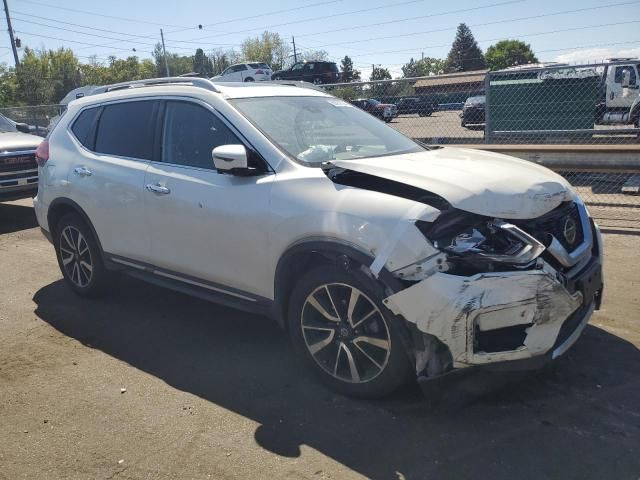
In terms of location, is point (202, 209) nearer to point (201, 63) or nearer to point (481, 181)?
point (481, 181)

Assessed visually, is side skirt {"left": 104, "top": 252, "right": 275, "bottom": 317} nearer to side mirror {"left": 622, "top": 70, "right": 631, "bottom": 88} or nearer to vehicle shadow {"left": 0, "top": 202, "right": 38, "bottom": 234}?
vehicle shadow {"left": 0, "top": 202, "right": 38, "bottom": 234}

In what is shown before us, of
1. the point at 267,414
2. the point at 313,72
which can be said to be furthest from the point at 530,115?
the point at 313,72

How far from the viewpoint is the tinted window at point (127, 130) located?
179 inches

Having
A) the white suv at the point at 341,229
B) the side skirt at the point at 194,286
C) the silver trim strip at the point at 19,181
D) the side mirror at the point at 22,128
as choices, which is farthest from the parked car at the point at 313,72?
the side skirt at the point at 194,286

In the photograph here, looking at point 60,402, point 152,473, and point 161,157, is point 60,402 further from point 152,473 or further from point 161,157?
point 161,157

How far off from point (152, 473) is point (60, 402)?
109 centimetres

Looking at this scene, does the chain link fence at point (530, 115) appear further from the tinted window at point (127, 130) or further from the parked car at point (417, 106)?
the tinted window at point (127, 130)

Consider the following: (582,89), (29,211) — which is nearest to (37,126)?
(29,211)

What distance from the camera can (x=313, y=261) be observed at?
3.39 meters

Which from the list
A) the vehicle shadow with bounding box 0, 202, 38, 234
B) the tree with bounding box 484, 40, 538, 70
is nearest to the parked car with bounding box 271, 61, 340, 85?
the vehicle shadow with bounding box 0, 202, 38, 234

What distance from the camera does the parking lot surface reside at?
2.82 m

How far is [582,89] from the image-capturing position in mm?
12516

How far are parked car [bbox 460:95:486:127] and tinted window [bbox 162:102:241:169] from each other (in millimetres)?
8900

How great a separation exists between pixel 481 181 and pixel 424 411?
1324 mm
